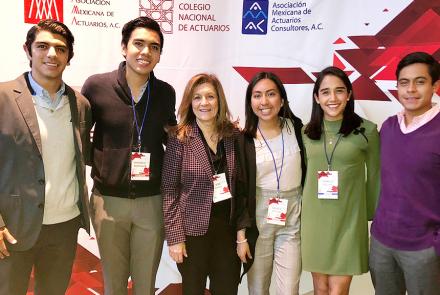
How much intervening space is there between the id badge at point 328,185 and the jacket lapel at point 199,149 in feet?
1.97

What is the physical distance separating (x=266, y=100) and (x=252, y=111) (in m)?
0.15

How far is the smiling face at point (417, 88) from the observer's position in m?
2.06

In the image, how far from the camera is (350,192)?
224 centimetres

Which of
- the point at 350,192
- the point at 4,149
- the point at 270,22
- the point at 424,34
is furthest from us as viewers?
the point at 270,22

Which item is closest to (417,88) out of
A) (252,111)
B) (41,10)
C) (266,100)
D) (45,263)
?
(266,100)

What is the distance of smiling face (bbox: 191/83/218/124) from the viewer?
7.41ft

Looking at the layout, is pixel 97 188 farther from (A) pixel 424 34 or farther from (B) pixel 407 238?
(A) pixel 424 34

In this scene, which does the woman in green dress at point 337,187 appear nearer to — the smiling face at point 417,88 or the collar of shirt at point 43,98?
the smiling face at point 417,88

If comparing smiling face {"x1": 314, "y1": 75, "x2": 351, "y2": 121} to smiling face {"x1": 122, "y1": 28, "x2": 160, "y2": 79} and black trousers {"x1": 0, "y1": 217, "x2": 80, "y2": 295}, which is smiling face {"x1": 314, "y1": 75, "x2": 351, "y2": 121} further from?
black trousers {"x1": 0, "y1": 217, "x2": 80, "y2": 295}

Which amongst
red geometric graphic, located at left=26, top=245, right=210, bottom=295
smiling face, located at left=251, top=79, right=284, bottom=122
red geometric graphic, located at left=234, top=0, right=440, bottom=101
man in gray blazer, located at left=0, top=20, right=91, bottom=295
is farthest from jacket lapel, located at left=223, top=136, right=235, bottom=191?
red geometric graphic, located at left=26, top=245, right=210, bottom=295

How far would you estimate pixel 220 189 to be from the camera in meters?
2.21

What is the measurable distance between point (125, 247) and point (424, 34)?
233cm

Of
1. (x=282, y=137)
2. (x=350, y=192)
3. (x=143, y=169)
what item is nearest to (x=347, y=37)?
(x=282, y=137)

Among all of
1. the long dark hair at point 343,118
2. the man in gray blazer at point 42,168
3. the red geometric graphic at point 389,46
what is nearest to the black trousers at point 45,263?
the man in gray blazer at point 42,168
